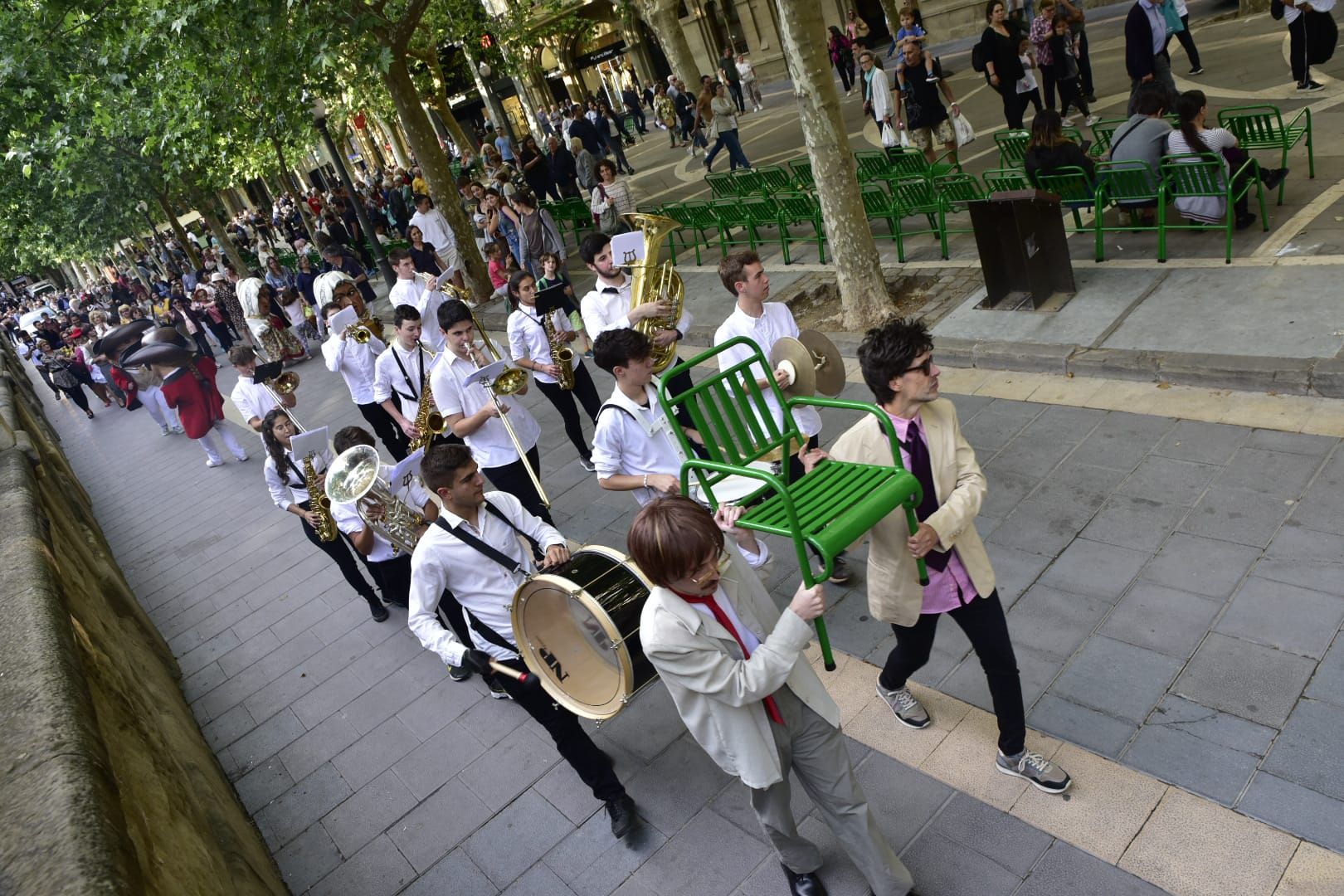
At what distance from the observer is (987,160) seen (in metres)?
12.9

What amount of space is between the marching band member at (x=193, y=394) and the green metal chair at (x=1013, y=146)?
10.8m

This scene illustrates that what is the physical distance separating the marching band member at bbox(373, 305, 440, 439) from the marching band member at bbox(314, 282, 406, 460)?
0.83 m

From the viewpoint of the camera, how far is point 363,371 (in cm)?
873

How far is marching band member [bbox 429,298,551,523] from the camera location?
240 inches

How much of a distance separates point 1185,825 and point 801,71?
6.90 meters

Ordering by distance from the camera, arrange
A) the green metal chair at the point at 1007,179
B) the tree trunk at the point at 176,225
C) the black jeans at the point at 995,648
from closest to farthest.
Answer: the black jeans at the point at 995,648, the green metal chair at the point at 1007,179, the tree trunk at the point at 176,225

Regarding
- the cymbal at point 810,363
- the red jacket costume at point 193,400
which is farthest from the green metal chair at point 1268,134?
the red jacket costume at point 193,400

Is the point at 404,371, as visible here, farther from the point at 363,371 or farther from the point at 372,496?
the point at 372,496

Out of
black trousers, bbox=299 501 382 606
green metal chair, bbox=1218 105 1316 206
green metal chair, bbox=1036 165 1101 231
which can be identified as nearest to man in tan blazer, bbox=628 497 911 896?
black trousers, bbox=299 501 382 606

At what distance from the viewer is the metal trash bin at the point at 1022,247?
25.5 ft

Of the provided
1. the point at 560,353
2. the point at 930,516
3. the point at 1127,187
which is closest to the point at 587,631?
the point at 930,516

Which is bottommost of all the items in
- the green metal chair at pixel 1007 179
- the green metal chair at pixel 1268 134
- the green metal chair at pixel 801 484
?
the green metal chair at pixel 1268 134

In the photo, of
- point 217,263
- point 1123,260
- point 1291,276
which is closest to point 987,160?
point 1123,260

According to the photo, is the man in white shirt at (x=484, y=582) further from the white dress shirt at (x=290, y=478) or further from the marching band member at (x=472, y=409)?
the white dress shirt at (x=290, y=478)
